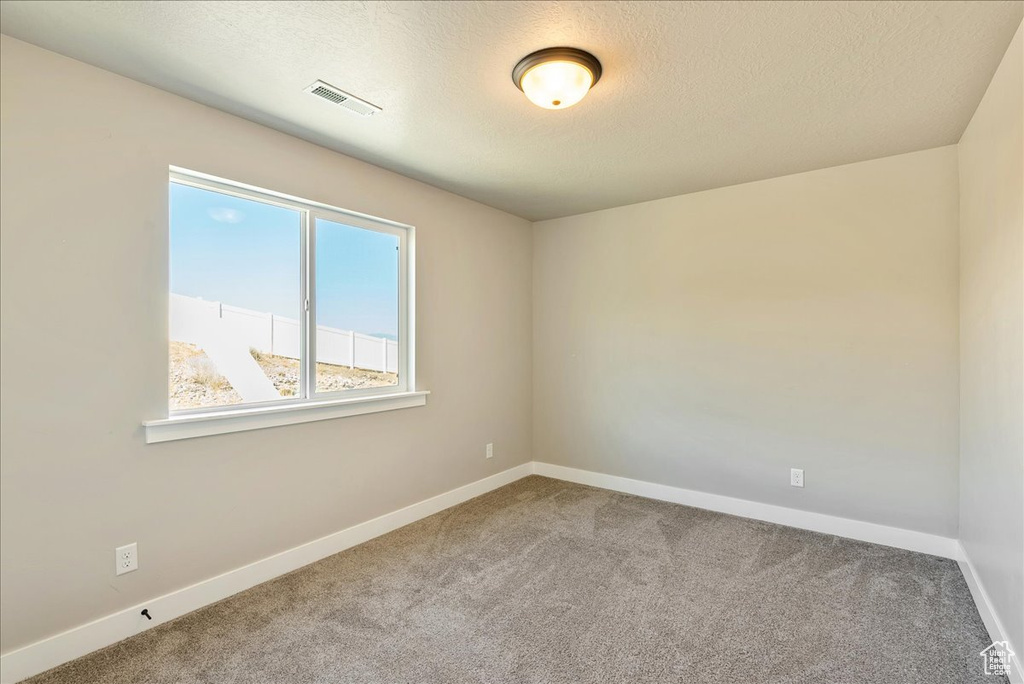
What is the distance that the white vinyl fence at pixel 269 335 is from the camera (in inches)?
90.6

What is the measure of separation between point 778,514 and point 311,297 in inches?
134

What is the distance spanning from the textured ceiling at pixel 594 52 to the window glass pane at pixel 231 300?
1.70 ft

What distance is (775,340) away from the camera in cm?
331

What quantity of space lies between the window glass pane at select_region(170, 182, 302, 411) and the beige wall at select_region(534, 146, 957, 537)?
2411mm

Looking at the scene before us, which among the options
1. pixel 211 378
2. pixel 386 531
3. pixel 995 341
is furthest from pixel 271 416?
pixel 995 341

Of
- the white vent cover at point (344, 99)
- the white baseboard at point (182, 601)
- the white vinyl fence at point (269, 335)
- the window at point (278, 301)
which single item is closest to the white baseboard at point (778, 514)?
the white baseboard at point (182, 601)

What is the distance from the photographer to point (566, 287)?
4.36 meters

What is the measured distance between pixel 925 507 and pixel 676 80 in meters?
2.85

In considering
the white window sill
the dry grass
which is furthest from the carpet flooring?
the dry grass

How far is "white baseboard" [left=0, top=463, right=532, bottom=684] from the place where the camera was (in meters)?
1.80

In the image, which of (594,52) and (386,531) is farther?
(386,531)

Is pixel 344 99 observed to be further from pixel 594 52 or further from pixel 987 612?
pixel 987 612

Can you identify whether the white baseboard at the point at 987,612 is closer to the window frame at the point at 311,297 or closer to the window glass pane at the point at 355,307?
the window frame at the point at 311,297

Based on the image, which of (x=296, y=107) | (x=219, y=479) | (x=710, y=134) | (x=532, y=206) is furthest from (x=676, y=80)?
(x=219, y=479)
